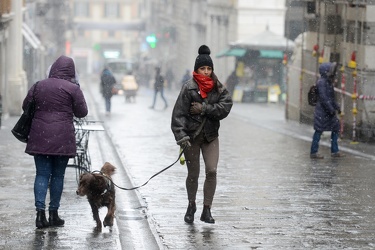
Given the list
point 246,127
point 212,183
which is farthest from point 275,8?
point 212,183

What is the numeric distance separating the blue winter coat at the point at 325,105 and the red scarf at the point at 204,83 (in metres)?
6.97

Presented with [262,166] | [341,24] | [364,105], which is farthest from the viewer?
[341,24]

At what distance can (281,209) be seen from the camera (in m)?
12.2

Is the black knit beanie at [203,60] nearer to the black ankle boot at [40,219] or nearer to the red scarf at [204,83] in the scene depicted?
the red scarf at [204,83]

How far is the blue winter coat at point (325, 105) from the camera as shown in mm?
17609

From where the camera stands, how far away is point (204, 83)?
35.6ft

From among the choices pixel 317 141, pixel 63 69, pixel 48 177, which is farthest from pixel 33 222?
pixel 317 141

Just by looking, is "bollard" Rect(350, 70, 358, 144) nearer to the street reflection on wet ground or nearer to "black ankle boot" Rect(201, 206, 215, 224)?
the street reflection on wet ground

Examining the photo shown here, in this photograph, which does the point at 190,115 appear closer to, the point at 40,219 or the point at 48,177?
the point at 48,177

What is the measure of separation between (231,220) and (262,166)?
579 cm

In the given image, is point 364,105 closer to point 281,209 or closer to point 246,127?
point 246,127

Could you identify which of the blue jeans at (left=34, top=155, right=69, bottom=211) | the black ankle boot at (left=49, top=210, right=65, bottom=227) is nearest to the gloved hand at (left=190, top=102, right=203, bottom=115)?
the blue jeans at (left=34, top=155, right=69, bottom=211)

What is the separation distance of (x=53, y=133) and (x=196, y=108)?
4.62 feet

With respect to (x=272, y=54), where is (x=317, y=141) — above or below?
above
